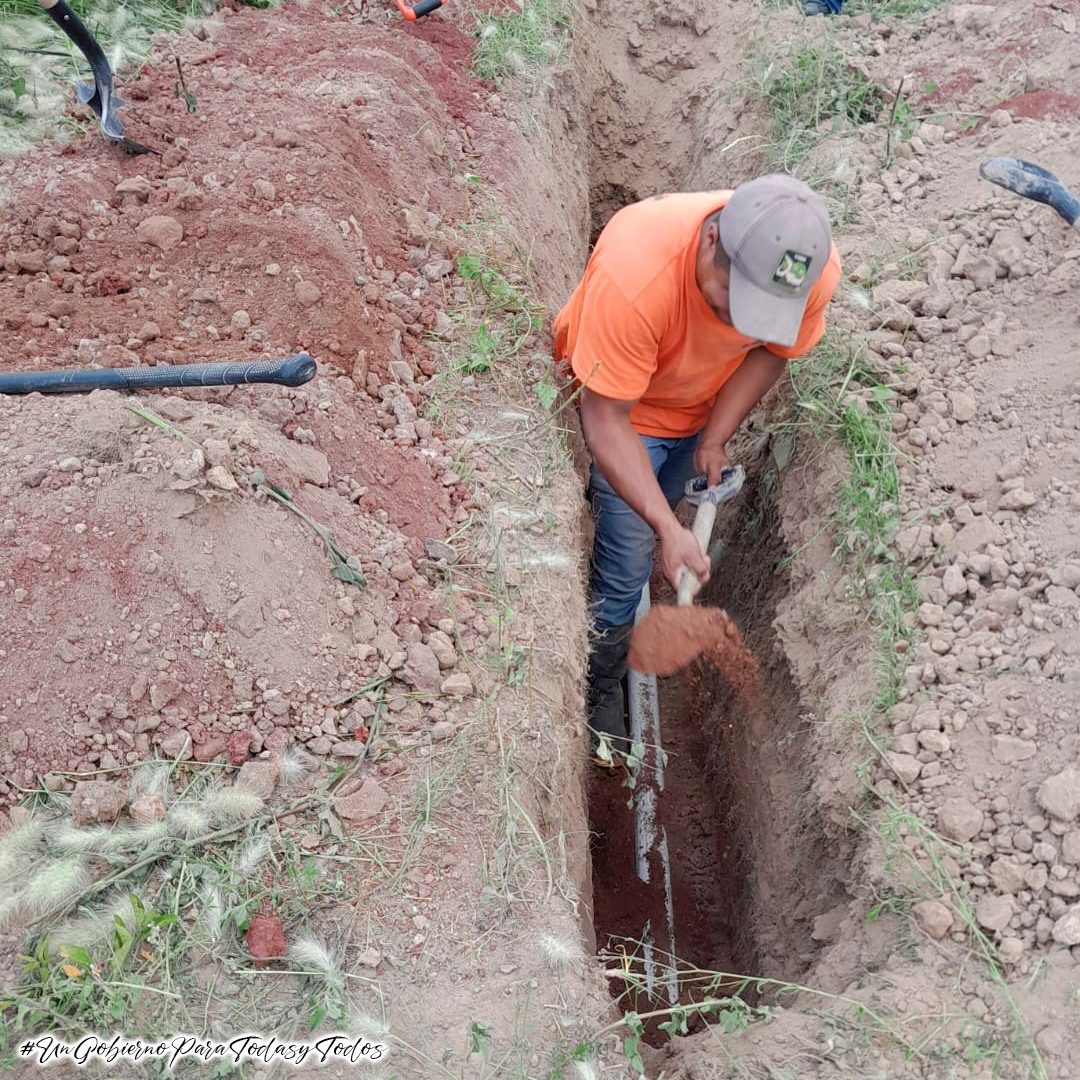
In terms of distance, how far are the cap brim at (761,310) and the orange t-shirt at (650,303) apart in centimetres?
18

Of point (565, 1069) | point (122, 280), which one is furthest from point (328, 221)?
point (565, 1069)

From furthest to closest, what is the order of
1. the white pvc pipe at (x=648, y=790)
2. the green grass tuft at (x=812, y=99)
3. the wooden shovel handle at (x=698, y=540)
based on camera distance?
the green grass tuft at (x=812, y=99) < the white pvc pipe at (x=648, y=790) < the wooden shovel handle at (x=698, y=540)

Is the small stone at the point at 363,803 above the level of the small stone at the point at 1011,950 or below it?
below

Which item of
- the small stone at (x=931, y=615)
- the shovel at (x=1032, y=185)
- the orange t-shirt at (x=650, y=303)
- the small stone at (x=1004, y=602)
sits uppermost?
the shovel at (x=1032, y=185)

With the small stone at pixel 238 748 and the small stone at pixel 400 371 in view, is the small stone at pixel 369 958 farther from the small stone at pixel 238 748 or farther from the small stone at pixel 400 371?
the small stone at pixel 400 371

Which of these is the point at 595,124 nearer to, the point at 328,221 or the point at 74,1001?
the point at 328,221

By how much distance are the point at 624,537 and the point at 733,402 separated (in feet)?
2.10

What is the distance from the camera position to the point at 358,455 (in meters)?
3.14

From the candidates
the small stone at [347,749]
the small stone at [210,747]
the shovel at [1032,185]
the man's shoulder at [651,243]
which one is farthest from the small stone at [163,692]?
the shovel at [1032,185]

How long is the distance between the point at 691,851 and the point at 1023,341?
2.41 metres

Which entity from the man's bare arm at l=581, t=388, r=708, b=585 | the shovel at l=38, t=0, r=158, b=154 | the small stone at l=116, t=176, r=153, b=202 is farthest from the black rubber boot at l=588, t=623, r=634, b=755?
the shovel at l=38, t=0, r=158, b=154

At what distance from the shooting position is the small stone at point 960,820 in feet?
8.48

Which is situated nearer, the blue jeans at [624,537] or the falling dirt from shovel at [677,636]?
the falling dirt from shovel at [677,636]

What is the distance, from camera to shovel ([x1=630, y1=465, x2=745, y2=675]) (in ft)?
10.7
